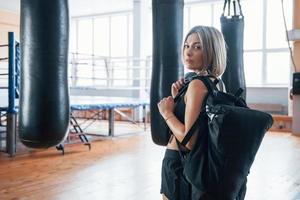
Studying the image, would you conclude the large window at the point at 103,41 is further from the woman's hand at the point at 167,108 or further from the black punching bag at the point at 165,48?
the woman's hand at the point at 167,108

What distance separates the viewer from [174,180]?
4.50 feet

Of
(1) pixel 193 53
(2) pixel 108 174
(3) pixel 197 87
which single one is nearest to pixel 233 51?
(1) pixel 193 53

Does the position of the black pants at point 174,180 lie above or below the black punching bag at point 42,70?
below

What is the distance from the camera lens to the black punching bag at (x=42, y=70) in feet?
5.31

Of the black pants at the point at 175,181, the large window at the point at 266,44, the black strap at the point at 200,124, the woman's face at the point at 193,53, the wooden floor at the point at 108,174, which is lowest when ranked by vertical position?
the wooden floor at the point at 108,174

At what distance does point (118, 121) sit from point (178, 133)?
8.74 meters

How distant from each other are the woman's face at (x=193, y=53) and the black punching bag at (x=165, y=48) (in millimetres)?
674

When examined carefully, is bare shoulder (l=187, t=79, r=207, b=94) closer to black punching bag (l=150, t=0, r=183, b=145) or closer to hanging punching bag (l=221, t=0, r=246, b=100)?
black punching bag (l=150, t=0, r=183, b=145)

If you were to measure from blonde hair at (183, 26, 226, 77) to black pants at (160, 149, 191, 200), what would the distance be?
0.34 meters

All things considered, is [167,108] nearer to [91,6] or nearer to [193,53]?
[193,53]

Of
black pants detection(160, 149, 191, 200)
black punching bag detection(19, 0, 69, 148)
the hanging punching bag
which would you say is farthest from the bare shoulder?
the hanging punching bag

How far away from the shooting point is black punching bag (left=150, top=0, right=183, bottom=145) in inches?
80.1

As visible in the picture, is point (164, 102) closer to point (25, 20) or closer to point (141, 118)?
point (25, 20)

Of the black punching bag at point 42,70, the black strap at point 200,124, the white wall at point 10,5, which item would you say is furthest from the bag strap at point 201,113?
the white wall at point 10,5
